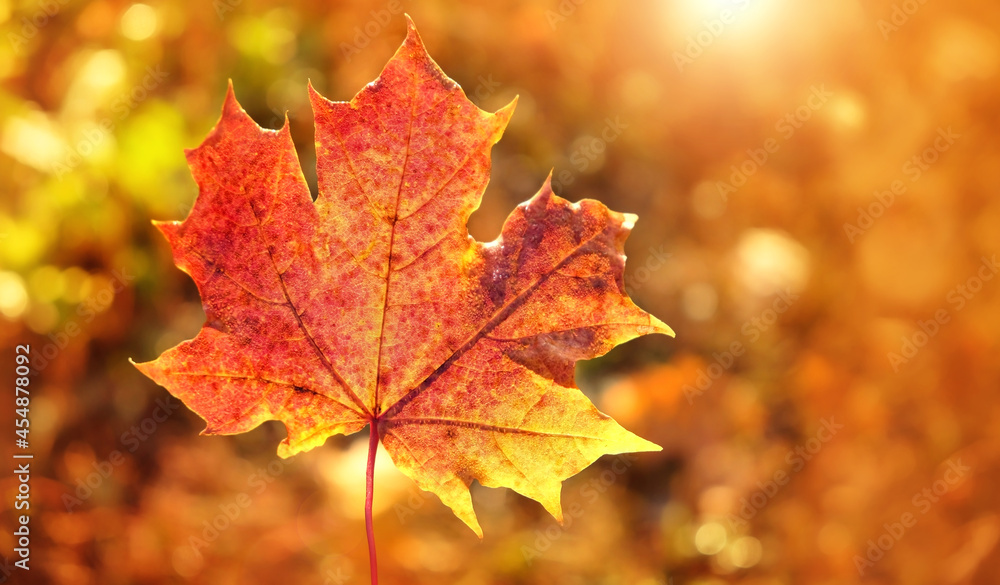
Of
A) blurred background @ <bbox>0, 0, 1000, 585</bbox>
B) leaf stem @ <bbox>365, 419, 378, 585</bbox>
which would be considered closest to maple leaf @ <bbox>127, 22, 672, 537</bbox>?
leaf stem @ <bbox>365, 419, 378, 585</bbox>

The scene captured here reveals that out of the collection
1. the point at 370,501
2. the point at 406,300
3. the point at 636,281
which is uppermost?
the point at 636,281

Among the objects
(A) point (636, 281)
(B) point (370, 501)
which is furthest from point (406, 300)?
(A) point (636, 281)

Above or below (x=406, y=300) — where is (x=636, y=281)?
above

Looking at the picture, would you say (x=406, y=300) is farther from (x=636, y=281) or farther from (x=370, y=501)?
(x=636, y=281)

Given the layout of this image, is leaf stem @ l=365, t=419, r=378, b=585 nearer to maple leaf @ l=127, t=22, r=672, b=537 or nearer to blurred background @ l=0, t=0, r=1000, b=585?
maple leaf @ l=127, t=22, r=672, b=537

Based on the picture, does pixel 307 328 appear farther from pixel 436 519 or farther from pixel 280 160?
→ pixel 436 519

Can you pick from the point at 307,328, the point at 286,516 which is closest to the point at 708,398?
the point at 286,516

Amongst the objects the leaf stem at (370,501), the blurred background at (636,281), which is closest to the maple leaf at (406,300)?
the leaf stem at (370,501)

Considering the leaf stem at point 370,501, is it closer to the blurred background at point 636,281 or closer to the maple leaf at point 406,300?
the maple leaf at point 406,300
